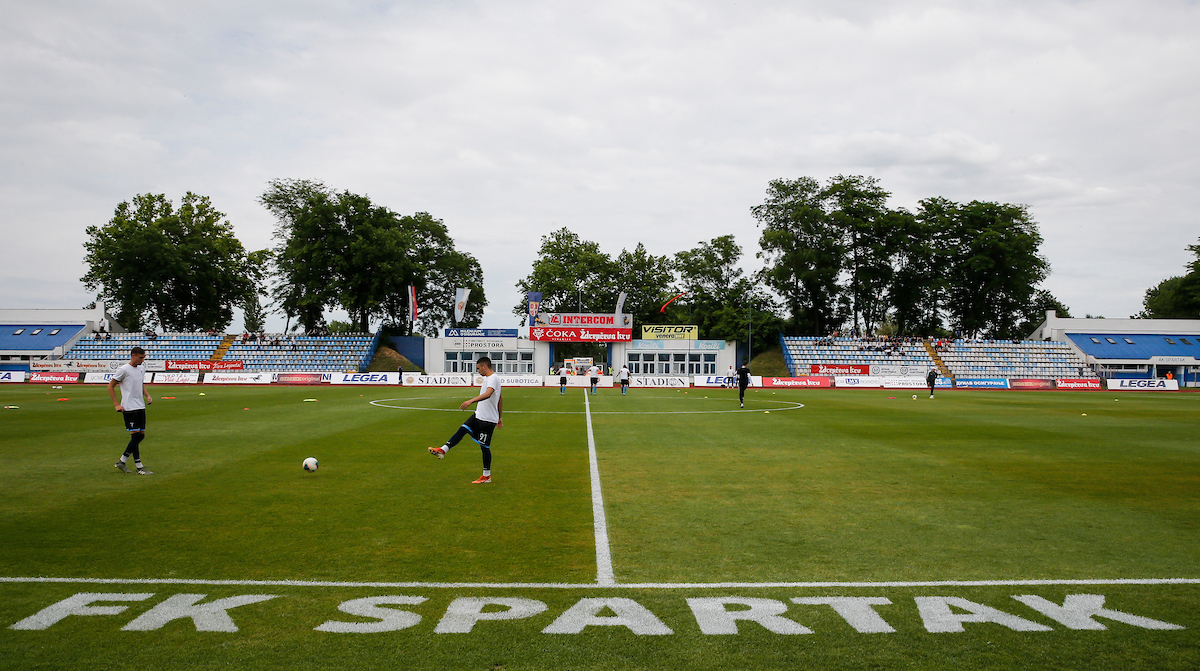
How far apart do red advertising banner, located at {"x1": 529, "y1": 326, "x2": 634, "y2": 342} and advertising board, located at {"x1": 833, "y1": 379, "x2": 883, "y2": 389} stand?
18.4 m

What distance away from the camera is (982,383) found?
181ft

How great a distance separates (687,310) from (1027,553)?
67.9 metres

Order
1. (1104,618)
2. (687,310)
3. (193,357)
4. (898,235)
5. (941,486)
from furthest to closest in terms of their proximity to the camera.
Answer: (687,310) < (898,235) < (193,357) < (941,486) < (1104,618)

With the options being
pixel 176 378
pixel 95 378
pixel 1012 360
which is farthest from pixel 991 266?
pixel 95 378

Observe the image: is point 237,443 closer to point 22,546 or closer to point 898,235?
point 22,546

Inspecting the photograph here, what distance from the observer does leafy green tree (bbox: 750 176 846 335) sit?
67.1m

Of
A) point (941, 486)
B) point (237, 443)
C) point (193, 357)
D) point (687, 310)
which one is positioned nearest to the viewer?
point (941, 486)

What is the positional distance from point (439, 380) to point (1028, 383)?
→ 46043 mm

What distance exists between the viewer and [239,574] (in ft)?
20.2

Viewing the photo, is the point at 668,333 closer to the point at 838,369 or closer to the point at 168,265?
the point at 838,369

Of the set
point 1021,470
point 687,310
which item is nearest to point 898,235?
point 687,310

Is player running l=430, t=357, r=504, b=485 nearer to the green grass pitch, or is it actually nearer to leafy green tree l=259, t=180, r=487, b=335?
the green grass pitch

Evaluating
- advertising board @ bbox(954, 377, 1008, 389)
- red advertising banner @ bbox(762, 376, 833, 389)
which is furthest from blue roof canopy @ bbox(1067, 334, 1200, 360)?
red advertising banner @ bbox(762, 376, 833, 389)

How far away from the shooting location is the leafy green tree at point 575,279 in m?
72.9
